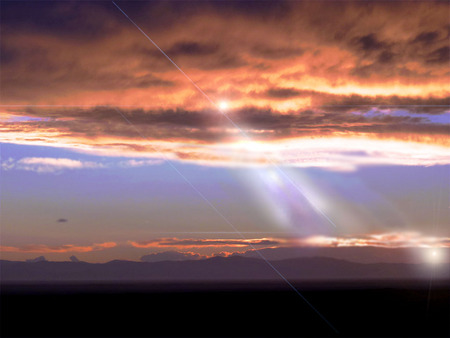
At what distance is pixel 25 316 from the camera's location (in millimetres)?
106812

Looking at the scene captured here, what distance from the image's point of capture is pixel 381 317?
90.8 metres

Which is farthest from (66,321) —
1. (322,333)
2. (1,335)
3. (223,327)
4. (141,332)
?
(322,333)

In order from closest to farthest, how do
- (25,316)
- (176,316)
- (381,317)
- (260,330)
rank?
(260,330) < (381,317) < (176,316) < (25,316)

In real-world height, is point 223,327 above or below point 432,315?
below

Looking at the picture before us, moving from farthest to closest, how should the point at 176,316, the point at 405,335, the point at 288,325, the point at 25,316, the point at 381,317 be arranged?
1. the point at 25,316
2. the point at 176,316
3. the point at 381,317
4. the point at 288,325
5. the point at 405,335

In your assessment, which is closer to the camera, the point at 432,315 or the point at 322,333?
the point at 322,333

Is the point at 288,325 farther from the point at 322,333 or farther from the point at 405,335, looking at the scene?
the point at 405,335

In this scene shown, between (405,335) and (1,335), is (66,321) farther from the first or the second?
(405,335)

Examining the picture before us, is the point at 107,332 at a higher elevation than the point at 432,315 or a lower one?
lower

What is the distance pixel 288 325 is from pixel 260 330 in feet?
23.6

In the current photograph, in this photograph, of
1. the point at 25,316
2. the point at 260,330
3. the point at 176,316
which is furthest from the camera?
the point at 25,316

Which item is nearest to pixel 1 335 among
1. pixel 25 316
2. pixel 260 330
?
pixel 25 316

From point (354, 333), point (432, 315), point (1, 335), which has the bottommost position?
point (1, 335)

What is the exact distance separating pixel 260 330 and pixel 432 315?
35.9 metres
